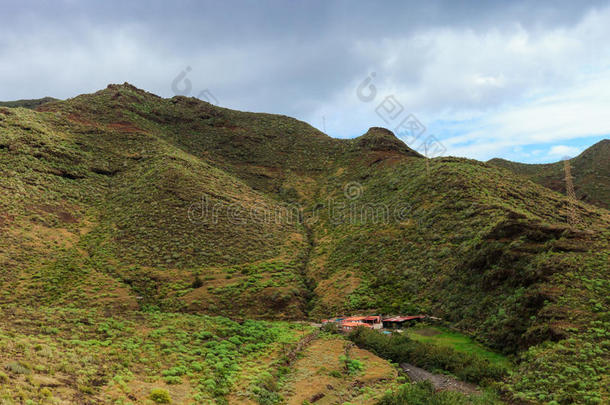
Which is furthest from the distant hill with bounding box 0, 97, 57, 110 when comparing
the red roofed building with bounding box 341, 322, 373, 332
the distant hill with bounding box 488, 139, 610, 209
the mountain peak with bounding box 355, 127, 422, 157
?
the distant hill with bounding box 488, 139, 610, 209

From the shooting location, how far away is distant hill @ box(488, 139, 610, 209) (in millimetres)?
74938

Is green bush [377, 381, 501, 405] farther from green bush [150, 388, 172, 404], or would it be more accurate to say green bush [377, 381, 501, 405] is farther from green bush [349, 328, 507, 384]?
green bush [150, 388, 172, 404]

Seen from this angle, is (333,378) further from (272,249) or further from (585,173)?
(585,173)

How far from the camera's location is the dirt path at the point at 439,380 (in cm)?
1929

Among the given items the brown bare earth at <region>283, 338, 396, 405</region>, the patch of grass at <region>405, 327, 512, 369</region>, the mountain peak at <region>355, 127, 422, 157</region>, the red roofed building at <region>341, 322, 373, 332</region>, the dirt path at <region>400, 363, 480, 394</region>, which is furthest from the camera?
the mountain peak at <region>355, 127, 422, 157</region>

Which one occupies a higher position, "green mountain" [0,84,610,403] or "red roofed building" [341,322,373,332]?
"green mountain" [0,84,610,403]

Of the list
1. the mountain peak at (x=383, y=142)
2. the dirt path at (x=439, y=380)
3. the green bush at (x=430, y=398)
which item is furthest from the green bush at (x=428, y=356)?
the mountain peak at (x=383, y=142)

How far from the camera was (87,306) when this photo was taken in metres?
30.2

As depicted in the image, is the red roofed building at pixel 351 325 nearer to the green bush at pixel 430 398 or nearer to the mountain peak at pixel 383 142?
the green bush at pixel 430 398

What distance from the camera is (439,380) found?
20.7 m

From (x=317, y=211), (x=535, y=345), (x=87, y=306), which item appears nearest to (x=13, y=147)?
(x=87, y=306)

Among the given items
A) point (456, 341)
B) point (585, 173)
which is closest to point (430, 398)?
point (456, 341)

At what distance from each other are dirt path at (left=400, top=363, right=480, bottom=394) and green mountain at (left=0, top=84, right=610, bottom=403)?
2162 millimetres

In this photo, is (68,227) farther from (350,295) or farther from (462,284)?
(462,284)
